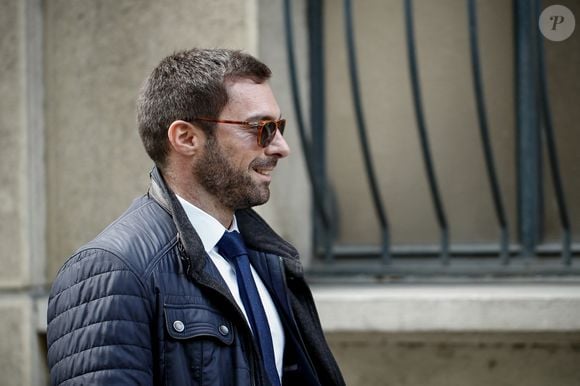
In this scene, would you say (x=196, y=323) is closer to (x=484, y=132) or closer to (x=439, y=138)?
(x=484, y=132)

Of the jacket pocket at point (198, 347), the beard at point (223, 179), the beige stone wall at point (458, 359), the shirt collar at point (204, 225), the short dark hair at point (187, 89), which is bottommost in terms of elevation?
the beige stone wall at point (458, 359)

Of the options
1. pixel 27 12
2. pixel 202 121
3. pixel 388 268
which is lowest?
pixel 388 268

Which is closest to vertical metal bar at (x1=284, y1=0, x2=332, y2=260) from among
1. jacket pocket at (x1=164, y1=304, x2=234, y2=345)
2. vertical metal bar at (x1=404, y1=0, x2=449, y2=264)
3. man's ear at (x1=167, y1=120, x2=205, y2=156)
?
vertical metal bar at (x1=404, y1=0, x2=449, y2=264)

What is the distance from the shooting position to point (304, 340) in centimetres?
268

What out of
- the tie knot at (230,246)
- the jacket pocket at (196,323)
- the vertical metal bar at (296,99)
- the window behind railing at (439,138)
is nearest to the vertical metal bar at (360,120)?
the window behind railing at (439,138)

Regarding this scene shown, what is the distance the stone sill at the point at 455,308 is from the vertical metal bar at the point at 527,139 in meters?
0.26

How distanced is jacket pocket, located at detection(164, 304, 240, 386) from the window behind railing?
6.72ft

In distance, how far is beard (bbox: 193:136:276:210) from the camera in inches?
102

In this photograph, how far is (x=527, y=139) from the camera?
428 centimetres

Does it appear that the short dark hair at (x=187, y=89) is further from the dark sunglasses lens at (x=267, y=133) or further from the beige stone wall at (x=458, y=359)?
the beige stone wall at (x=458, y=359)

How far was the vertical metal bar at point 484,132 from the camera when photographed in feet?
13.5

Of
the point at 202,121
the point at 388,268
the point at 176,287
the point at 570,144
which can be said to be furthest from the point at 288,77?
the point at 176,287

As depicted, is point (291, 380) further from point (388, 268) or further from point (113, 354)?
point (388, 268)

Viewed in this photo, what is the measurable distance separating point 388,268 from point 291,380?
1.82m
